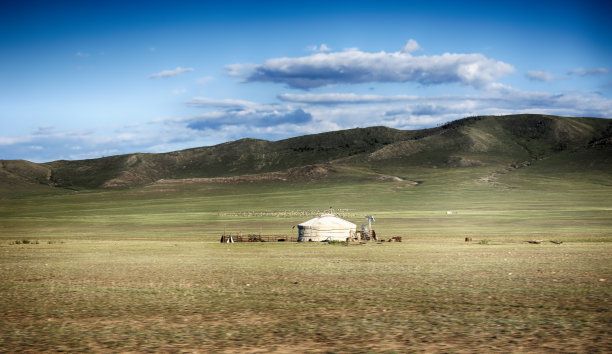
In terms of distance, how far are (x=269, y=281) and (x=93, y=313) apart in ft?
26.7

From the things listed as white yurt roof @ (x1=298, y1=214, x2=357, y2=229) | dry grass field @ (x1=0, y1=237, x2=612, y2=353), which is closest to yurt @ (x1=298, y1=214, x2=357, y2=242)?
white yurt roof @ (x1=298, y1=214, x2=357, y2=229)

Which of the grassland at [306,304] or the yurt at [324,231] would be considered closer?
the grassland at [306,304]

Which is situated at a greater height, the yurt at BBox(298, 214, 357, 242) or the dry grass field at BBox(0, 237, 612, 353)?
the dry grass field at BBox(0, 237, 612, 353)

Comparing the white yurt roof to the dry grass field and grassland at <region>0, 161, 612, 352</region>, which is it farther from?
the dry grass field

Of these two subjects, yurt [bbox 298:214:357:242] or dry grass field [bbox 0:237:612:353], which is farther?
yurt [bbox 298:214:357:242]

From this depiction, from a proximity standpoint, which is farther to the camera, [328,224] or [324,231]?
[328,224]

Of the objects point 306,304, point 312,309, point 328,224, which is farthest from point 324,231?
point 312,309

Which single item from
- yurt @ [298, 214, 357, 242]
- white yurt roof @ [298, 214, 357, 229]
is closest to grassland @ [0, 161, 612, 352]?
yurt @ [298, 214, 357, 242]

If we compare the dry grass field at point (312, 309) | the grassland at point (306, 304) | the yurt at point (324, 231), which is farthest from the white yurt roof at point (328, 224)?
the dry grass field at point (312, 309)

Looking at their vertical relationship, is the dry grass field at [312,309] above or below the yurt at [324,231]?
above

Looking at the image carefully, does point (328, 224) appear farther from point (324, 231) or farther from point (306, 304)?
point (306, 304)

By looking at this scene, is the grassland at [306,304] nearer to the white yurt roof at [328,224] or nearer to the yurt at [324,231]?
the yurt at [324,231]

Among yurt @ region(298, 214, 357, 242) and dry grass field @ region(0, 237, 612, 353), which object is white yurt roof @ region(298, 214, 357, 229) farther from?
dry grass field @ region(0, 237, 612, 353)

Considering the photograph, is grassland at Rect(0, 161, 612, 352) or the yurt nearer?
grassland at Rect(0, 161, 612, 352)
